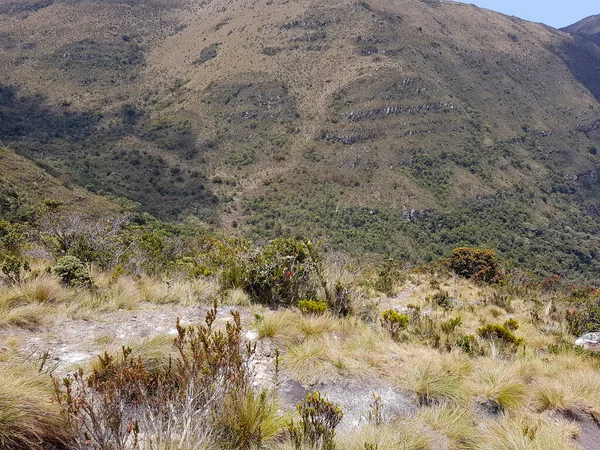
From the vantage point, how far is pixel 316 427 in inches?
94.6

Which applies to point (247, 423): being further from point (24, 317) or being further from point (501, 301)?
point (501, 301)

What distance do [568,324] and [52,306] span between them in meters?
10.2

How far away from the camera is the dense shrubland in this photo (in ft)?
7.23

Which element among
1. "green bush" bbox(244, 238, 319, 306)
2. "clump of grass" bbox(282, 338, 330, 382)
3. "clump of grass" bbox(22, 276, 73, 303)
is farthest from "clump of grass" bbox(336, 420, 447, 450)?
"clump of grass" bbox(22, 276, 73, 303)

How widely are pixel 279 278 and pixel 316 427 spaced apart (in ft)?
12.2

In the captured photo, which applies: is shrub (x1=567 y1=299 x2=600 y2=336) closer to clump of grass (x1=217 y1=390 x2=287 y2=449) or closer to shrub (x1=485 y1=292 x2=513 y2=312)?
shrub (x1=485 y1=292 x2=513 y2=312)

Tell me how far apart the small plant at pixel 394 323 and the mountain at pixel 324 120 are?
48006mm

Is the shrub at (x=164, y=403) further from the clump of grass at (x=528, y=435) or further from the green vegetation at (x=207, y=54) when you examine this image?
the green vegetation at (x=207, y=54)

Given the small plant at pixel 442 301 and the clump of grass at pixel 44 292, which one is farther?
the small plant at pixel 442 301

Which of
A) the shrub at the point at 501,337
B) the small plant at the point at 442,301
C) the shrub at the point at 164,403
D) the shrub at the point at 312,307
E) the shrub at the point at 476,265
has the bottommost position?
the shrub at the point at 476,265

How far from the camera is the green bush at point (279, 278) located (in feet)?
19.6

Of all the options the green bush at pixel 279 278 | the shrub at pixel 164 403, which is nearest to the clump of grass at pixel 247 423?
the shrub at pixel 164 403

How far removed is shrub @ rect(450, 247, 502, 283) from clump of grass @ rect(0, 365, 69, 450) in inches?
637

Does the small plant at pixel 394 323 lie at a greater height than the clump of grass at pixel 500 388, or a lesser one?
lesser
